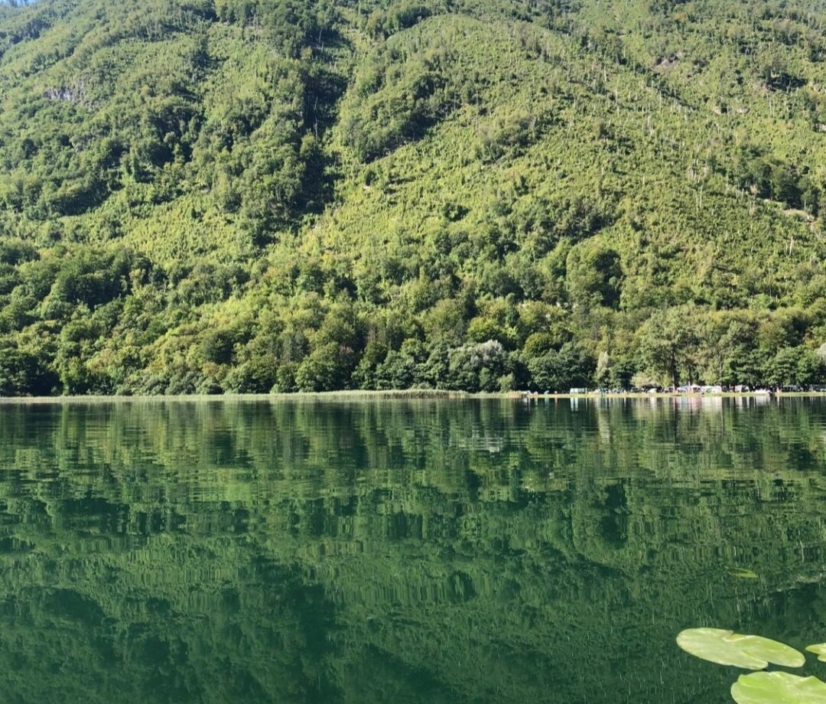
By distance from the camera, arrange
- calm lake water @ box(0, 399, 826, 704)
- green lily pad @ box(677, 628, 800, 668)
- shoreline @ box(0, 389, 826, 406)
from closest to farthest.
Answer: green lily pad @ box(677, 628, 800, 668) → calm lake water @ box(0, 399, 826, 704) → shoreline @ box(0, 389, 826, 406)

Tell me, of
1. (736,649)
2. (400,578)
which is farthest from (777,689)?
(400,578)

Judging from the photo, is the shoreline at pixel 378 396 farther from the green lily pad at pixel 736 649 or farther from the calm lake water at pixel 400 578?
the green lily pad at pixel 736 649

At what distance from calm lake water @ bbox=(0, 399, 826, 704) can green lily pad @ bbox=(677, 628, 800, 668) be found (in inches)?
9.3

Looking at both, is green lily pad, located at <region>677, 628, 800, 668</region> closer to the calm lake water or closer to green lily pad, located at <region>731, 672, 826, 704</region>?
the calm lake water

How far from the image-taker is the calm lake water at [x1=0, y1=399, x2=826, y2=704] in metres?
11.5

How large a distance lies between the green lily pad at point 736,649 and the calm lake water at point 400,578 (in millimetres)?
235

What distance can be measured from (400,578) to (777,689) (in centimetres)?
776

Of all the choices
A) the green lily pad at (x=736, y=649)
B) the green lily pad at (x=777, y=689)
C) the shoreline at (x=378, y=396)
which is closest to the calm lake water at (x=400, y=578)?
the green lily pad at (x=736, y=649)

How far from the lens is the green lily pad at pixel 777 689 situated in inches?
376

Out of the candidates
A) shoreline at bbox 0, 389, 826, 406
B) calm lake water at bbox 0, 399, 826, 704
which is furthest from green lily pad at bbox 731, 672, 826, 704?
shoreline at bbox 0, 389, 826, 406

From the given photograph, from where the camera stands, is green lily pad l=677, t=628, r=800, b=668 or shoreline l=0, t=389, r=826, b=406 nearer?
green lily pad l=677, t=628, r=800, b=668

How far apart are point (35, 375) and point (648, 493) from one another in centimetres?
15506

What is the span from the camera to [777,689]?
9.91 metres

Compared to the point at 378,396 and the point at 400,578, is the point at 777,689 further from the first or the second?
the point at 378,396
